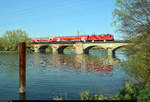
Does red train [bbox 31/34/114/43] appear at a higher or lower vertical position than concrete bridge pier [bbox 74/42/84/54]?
higher

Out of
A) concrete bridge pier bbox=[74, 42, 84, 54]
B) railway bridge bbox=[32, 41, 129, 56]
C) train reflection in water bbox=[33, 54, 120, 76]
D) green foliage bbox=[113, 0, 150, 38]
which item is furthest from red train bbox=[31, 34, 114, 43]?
green foliage bbox=[113, 0, 150, 38]

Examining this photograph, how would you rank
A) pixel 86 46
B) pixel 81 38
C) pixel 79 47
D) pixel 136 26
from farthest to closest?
1. pixel 81 38
2. pixel 79 47
3. pixel 86 46
4. pixel 136 26

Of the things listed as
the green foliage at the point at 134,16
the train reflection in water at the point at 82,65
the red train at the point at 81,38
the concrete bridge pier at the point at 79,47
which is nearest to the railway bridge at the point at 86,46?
the concrete bridge pier at the point at 79,47

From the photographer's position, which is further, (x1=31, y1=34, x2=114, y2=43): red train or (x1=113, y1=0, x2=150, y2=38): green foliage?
(x1=31, y1=34, x2=114, y2=43): red train

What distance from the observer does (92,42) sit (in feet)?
266

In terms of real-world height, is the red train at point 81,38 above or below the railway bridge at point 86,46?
above

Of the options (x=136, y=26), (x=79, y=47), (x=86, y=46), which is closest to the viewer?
(x=136, y=26)

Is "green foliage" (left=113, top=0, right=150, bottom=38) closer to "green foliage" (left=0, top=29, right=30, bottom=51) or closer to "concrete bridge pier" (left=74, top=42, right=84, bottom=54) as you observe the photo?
"concrete bridge pier" (left=74, top=42, right=84, bottom=54)

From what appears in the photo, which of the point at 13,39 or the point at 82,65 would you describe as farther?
the point at 13,39

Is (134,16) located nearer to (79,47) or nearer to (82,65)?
(82,65)

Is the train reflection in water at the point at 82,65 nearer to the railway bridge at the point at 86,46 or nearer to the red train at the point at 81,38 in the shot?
the railway bridge at the point at 86,46

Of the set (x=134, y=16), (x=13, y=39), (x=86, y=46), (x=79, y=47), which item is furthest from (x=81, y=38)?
(x=134, y=16)

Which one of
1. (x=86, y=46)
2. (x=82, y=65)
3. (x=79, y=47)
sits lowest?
(x=82, y=65)

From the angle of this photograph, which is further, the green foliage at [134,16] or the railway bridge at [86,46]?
the railway bridge at [86,46]
